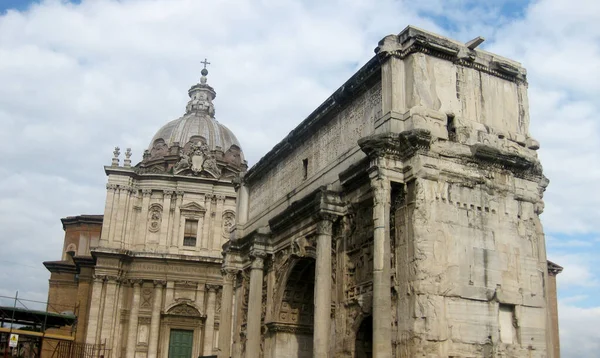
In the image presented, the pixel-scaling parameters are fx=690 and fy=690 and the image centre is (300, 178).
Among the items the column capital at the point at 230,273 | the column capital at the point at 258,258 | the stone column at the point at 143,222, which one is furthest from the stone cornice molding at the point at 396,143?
the stone column at the point at 143,222

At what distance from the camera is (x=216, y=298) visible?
126 ft

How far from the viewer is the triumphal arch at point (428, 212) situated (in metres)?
16.0

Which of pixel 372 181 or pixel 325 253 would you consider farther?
pixel 325 253

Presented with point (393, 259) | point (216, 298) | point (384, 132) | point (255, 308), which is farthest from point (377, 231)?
point (216, 298)

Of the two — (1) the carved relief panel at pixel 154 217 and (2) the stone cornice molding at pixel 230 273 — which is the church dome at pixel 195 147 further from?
(2) the stone cornice molding at pixel 230 273

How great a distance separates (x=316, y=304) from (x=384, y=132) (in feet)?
17.1

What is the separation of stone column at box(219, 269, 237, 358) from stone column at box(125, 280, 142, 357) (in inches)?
462

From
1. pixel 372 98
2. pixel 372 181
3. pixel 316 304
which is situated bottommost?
pixel 316 304

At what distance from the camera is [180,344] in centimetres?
3753

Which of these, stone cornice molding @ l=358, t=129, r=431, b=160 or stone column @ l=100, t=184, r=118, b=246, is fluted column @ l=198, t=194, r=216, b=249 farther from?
stone cornice molding @ l=358, t=129, r=431, b=160

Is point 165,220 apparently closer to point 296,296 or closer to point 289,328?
point 296,296

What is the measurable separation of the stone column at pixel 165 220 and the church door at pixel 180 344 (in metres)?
4.88

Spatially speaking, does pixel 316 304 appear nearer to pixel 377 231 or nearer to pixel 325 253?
pixel 325 253

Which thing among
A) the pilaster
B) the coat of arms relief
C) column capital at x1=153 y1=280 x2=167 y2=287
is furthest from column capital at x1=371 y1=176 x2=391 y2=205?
the coat of arms relief
